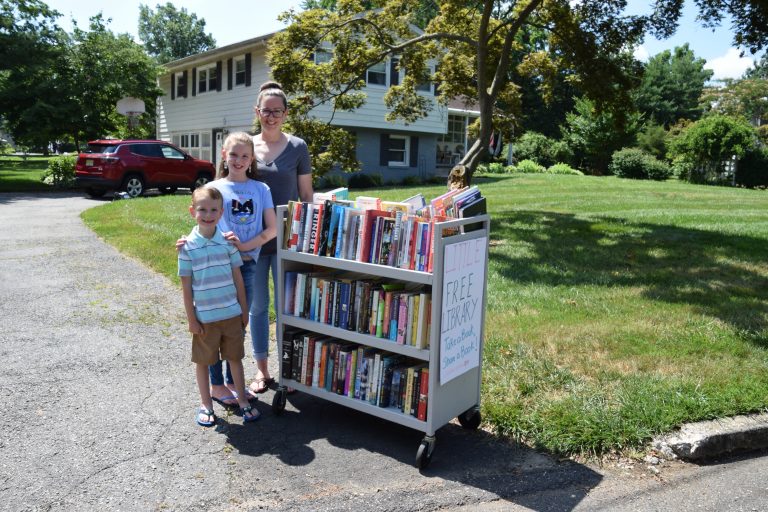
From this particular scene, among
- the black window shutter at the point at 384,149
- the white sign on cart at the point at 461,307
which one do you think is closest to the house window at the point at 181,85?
the black window shutter at the point at 384,149

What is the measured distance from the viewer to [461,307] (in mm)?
3959

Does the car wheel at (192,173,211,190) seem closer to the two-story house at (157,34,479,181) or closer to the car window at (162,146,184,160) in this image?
the car window at (162,146,184,160)

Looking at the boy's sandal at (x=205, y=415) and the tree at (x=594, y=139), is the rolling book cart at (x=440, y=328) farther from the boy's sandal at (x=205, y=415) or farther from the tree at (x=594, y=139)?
the tree at (x=594, y=139)

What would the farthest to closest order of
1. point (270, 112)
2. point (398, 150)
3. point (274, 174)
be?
point (398, 150), point (274, 174), point (270, 112)

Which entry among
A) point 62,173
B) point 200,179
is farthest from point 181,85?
point 200,179

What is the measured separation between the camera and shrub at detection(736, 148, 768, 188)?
2780 centimetres

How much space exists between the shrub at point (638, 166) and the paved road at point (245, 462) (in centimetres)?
2959

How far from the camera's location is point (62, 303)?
23.4 ft

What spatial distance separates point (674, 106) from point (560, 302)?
52.6 metres

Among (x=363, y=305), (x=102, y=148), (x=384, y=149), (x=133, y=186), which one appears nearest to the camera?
(x=363, y=305)

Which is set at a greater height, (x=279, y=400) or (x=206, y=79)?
(x=206, y=79)

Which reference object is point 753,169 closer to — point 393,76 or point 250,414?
Result: point 393,76

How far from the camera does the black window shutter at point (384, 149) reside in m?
28.0

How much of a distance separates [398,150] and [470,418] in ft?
83.0
